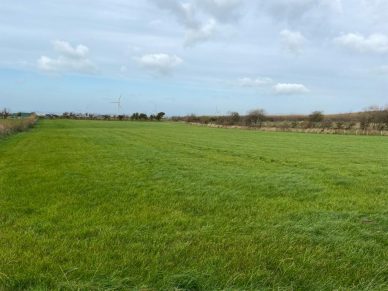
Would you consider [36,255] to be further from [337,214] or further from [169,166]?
[169,166]

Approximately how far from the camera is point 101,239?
21.7ft

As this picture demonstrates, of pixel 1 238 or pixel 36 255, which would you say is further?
pixel 1 238

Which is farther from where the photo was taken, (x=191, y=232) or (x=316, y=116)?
(x=316, y=116)

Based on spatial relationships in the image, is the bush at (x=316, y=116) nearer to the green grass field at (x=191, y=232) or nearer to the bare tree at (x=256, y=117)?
the bare tree at (x=256, y=117)

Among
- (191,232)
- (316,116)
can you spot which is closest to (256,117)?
(316,116)

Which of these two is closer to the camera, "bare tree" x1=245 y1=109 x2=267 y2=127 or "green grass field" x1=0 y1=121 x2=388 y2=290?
"green grass field" x1=0 y1=121 x2=388 y2=290

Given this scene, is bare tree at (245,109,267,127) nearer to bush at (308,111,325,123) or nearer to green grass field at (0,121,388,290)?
bush at (308,111,325,123)

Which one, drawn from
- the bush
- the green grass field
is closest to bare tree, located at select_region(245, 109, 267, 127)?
the bush

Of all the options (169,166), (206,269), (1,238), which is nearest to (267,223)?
(206,269)

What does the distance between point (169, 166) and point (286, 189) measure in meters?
5.95

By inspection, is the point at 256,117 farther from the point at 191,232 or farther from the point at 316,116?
the point at 191,232

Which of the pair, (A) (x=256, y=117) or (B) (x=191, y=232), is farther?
(A) (x=256, y=117)

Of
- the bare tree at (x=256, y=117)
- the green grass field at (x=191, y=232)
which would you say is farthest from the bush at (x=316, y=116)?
the green grass field at (x=191, y=232)

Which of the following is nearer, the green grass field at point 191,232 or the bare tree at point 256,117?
the green grass field at point 191,232
